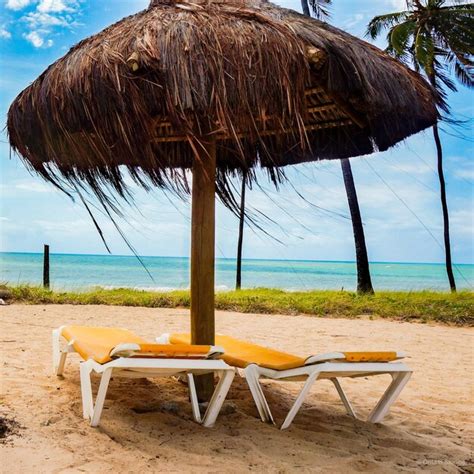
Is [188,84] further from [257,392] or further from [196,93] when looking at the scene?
[257,392]

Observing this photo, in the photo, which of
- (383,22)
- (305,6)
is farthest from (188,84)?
(383,22)

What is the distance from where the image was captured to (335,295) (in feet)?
37.8

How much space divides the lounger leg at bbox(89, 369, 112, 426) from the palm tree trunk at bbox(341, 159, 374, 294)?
993cm

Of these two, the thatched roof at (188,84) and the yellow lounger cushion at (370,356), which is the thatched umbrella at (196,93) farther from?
the yellow lounger cushion at (370,356)

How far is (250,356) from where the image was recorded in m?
3.63

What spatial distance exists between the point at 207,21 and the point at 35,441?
7.86 feet

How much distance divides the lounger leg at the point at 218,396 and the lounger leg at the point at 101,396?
0.59 m

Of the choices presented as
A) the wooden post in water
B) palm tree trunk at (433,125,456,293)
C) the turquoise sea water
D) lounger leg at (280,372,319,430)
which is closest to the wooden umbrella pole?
lounger leg at (280,372,319,430)

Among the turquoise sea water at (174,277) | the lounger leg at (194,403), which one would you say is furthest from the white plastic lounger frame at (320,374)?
the turquoise sea water at (174,277)

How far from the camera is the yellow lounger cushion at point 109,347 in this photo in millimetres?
3023

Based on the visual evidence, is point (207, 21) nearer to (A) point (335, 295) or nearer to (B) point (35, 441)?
(B) point (35, 441)

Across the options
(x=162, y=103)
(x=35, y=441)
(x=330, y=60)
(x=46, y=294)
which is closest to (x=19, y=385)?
(x=35, y=441)

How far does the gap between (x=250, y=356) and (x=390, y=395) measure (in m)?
0.89

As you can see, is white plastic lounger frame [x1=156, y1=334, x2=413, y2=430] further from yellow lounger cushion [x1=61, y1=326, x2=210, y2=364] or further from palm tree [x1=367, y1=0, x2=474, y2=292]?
palm tree [x1=367, y1=0, x2=474, y2=292]
